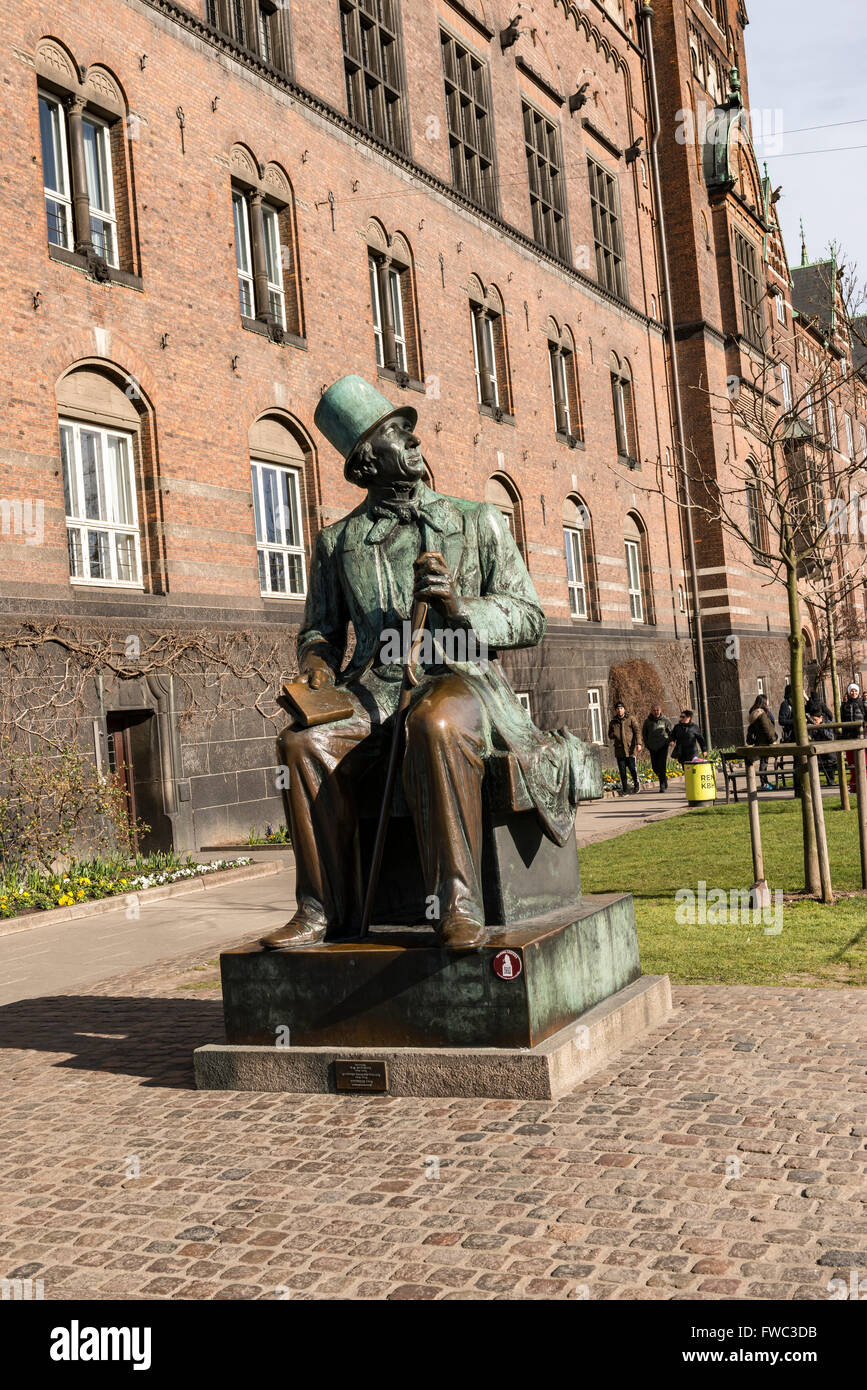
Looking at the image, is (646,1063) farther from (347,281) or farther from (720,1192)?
(347,281)

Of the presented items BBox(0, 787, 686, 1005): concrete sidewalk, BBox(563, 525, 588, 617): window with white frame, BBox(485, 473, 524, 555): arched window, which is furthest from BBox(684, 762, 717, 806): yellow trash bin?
BBox(563, 525, 588, 617): window with white frame

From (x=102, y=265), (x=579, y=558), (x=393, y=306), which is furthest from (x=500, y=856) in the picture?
(x=579, y=558)

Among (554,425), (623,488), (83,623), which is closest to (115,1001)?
(83,623)

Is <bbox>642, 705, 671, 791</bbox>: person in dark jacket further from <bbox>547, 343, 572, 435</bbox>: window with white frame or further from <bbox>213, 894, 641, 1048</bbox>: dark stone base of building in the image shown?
<bbox>213, 894, 641, 1048</bbox>: dark stone base of building

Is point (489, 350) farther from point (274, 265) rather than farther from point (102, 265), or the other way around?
point (102, 265)

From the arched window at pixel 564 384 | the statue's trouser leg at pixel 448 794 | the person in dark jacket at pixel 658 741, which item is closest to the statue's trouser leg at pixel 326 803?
the statue's trouser leg at pixel 448 794

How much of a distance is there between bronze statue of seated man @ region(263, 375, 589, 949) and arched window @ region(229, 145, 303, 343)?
13.9m

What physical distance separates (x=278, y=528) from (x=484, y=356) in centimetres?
977

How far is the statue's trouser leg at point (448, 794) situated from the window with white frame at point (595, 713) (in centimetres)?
2584

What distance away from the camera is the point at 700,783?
851 inches

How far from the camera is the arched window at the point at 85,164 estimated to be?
52.4ft

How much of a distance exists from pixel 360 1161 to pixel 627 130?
37.9 metres

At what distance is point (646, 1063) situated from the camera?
5418 mm

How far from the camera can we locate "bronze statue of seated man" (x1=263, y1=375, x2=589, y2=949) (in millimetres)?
→ 5145
